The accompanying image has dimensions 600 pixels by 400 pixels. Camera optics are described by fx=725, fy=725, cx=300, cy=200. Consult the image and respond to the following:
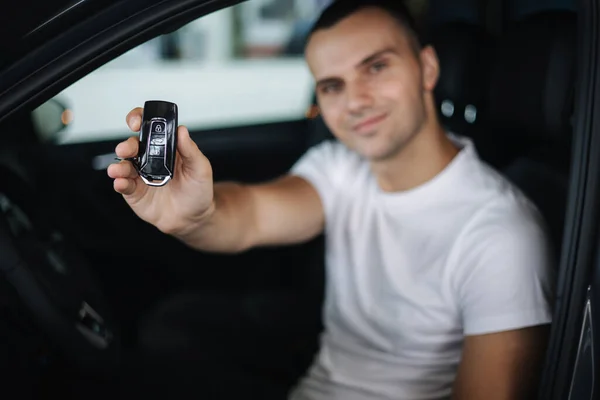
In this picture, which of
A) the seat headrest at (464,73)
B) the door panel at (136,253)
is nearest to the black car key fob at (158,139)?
the seat headrest at (464,73)

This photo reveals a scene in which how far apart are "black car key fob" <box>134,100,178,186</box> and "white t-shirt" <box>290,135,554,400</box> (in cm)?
67

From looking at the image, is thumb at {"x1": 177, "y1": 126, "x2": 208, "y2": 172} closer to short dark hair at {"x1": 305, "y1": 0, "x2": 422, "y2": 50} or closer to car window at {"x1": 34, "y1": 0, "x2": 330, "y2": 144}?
short dark hair at {"x1": 305, "y1": 0, "x2": 422, "y2": 50}

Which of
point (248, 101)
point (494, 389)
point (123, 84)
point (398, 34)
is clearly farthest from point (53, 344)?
point (248, 101)

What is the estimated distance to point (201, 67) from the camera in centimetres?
479

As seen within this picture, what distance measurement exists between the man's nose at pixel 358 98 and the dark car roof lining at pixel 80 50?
65 centimetres

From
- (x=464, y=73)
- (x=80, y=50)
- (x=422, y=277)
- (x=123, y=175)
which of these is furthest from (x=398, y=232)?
(x=80, y=50)

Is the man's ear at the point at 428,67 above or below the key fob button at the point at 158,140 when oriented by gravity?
above

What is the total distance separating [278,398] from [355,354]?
0.65ft

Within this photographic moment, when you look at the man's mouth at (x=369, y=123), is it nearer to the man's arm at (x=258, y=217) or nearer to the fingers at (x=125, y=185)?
the man's arm at (x=258, y=217)

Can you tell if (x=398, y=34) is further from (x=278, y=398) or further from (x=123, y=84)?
(x=123, y=84)

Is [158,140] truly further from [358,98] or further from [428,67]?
[428,67]

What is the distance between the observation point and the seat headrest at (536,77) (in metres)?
1.64

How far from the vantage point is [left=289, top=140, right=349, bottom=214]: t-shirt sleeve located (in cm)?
181

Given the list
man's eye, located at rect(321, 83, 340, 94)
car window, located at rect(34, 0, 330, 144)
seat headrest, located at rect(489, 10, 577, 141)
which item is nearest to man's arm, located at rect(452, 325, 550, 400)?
seat headrest, located at rect(489, 10, 577, 141)
